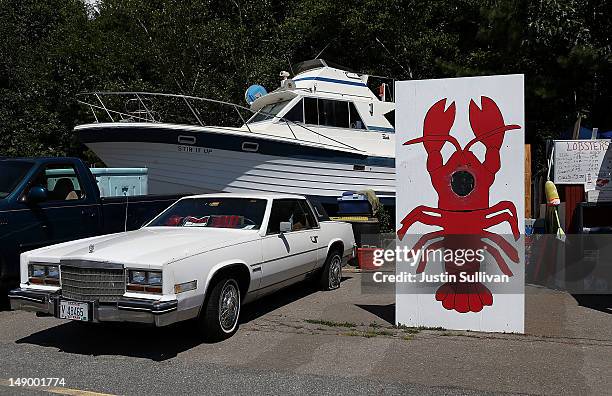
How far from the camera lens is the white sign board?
8672 millimetres

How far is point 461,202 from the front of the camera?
6730mm

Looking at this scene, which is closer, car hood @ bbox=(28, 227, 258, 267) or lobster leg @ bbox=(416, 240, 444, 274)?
car hood @ bbox=(28, 227, 258, 267)

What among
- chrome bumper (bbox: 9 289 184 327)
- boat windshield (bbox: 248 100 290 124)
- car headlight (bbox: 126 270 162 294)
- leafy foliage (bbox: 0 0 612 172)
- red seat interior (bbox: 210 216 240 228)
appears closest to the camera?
chrome bumper (bbox: 9 289 184 327)

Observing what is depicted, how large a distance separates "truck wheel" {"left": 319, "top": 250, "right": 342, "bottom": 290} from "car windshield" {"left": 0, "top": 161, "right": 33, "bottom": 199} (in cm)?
442

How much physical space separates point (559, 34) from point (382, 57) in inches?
358

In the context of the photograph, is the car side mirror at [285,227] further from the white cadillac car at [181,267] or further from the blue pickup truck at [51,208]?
the blue pickup truck at [51,208]

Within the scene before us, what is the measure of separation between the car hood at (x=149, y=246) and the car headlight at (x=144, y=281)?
93mm

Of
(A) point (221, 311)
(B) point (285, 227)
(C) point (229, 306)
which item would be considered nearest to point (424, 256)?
(B) point (285, 227)

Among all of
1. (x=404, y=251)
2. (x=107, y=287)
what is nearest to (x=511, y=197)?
(x=404, y=251)

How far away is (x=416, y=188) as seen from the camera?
269 inches

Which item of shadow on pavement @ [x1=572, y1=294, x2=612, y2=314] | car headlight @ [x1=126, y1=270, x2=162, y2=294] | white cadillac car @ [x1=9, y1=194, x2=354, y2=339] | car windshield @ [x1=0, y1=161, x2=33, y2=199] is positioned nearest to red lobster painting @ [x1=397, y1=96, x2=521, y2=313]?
white cadillac car @ [x1=9, y1=194, x2=354, y2=339]

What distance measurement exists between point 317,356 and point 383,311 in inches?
81.0

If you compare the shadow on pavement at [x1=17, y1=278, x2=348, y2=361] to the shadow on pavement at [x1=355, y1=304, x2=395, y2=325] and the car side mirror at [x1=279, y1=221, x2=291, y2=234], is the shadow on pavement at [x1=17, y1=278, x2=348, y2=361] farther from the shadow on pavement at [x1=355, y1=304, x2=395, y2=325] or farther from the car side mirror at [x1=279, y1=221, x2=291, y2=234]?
the shadow on pavement at [x1=355, y1=304, x2=395, y2=325]

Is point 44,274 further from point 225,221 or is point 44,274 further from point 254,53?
point 254,53
